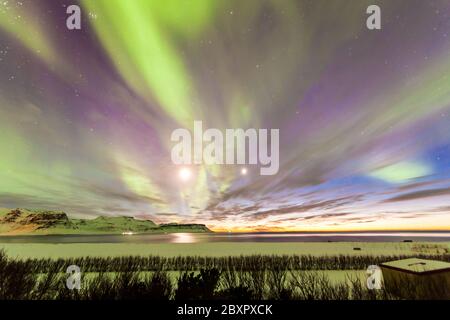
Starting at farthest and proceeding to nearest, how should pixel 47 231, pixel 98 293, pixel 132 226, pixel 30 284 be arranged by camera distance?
Answer: pixel 132 226, pixel 47 231, pixel 30 284, pixel 98 293

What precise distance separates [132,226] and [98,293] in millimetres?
183184

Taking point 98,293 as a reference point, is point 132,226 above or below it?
below

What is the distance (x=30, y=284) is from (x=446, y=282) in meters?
9.90

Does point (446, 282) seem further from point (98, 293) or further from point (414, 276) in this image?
point (98, 293)

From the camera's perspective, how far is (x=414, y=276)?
7.15 m

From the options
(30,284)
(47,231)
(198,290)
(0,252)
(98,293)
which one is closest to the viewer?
(198,290)
